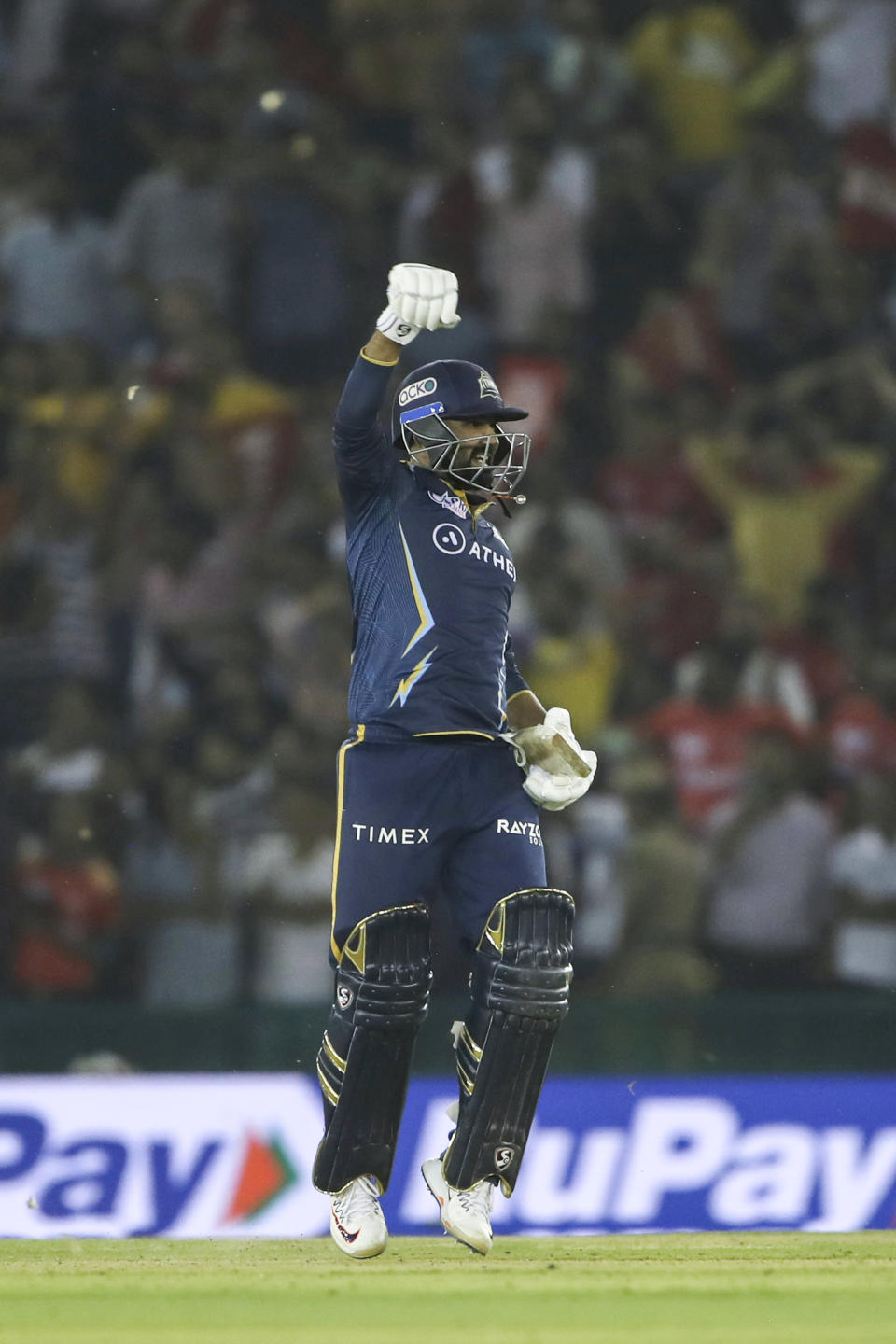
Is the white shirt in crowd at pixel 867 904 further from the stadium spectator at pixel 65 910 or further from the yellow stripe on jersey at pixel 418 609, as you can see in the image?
the yellow stripe on jersey at pixel 418 609

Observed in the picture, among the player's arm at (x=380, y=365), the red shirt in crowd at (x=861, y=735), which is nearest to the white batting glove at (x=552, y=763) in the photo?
the player's arm at (x=380, y=365)

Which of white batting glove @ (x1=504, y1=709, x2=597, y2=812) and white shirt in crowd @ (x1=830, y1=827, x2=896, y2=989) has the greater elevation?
white batting glove @ (x1=504, y1=709, x2=597, y2=812)

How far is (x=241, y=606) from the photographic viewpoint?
7270 millimetres

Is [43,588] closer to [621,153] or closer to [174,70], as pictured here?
[174,70]

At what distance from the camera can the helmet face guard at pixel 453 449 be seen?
4.47 meters

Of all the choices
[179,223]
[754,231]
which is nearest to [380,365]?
[179,223]

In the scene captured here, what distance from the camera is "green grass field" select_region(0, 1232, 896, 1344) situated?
3.29 meters

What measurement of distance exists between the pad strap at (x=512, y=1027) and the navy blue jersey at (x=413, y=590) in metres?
0.44

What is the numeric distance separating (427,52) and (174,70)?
1.05 meters

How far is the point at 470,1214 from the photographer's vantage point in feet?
14.1

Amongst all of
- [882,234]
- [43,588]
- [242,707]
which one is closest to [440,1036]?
[242,707]

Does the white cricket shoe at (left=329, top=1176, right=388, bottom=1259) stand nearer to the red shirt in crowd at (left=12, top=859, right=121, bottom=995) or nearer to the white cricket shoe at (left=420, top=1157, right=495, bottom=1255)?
the white cricket shoe at (left=420, top=1157, right=495, bottom=1255)

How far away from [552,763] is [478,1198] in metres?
1.01

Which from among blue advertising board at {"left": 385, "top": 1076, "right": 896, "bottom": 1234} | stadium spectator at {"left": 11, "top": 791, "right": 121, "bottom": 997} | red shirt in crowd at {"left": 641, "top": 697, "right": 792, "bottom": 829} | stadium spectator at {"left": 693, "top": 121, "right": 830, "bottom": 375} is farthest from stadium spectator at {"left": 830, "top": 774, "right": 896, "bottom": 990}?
stadium spectator at {"left": 11, "top": 791, "right": 121, "bottom": 997}
